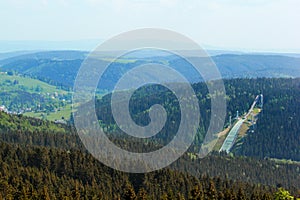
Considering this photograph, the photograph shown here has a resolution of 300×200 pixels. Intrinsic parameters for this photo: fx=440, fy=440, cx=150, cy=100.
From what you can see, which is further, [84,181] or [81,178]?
[81,178]

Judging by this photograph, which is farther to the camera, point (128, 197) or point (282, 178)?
point (282, 178)

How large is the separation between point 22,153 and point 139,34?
6308 cm

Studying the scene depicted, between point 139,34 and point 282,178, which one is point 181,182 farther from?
point 282,178

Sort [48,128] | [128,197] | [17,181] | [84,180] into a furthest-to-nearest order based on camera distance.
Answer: [48,128]
[84,180]
[17,181]
[128,197]

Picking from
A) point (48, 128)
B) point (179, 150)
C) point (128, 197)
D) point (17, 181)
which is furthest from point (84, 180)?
point (48, 128)

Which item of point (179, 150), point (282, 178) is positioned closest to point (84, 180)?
point (179, 150)

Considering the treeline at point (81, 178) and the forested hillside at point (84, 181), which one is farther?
the treeline at point (81, 178)

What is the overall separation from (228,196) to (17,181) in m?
34.5

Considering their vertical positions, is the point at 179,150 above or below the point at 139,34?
below

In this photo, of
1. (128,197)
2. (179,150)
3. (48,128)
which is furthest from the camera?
(48,128)

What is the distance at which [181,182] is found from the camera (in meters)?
87.4

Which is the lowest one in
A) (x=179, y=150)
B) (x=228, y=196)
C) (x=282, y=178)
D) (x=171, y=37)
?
(x=282, y=178)

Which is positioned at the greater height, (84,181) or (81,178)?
(81,178)

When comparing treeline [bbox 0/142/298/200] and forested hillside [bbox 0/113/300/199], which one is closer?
forested hillside [bbox 0/113/300/199]
